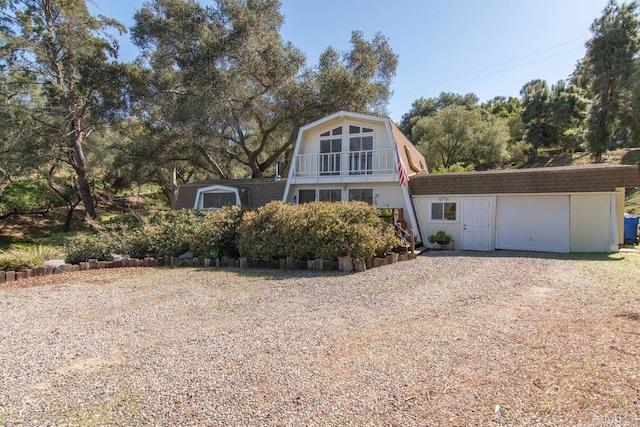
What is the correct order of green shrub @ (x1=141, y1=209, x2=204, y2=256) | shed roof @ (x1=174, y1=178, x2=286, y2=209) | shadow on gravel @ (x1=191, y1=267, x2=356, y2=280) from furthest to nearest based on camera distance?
shed roof @ (x1=174, y1=178, x2=286, y2=209), green shrub @ (x1=141, y1=209, x2=204, y2=256), shadow on gravel @ (x1=191, y1=267, x2=356, y2=280)

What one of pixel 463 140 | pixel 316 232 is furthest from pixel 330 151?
pixel 463 140

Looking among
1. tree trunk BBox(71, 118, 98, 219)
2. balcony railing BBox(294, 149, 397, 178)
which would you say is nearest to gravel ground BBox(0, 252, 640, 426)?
balcony railing BBox(294, 149, 397, 178)

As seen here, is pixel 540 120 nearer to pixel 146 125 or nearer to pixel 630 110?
pixel 630 110

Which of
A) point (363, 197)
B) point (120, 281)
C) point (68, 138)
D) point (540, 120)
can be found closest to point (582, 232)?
point (363, 197)

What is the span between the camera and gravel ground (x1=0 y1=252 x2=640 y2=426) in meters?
3.06

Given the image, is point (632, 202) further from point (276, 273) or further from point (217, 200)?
point (217, 200)

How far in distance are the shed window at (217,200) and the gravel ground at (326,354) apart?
31.0 ft

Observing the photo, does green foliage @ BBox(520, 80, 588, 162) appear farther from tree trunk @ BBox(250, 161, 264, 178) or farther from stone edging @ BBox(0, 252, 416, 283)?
stone edging @ BBox(0, 252, 416, 283)

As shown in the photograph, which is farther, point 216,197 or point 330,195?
point 216,197

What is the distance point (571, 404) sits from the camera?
3068mm

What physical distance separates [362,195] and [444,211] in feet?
11.6

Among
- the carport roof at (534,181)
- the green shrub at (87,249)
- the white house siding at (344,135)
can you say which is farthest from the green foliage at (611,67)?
the green shrub at (87,249)

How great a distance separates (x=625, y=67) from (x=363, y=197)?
75.2 ft

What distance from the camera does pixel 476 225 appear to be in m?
14.0
